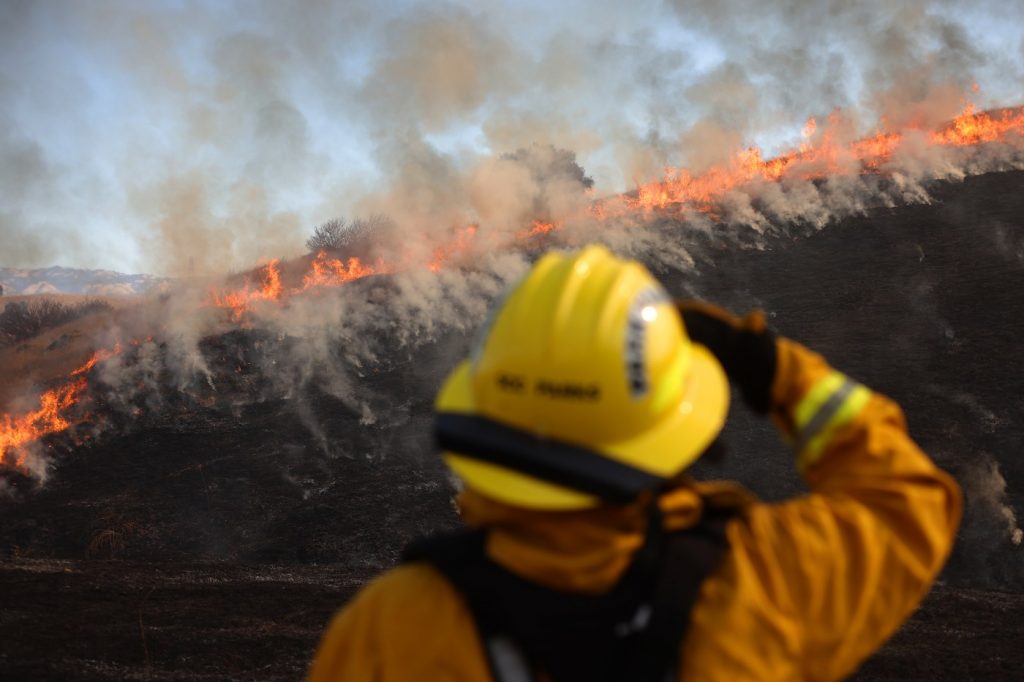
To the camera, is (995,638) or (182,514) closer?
(995,638)

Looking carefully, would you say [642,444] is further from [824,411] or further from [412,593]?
[412,593]

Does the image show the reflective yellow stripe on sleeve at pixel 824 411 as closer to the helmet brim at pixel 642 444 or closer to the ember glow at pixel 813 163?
the helmet brim at pixel 642 444

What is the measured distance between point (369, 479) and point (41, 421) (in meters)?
8.57

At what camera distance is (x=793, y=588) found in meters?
1.50

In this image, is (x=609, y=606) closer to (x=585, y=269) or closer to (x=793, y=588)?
(x=793, y=588)

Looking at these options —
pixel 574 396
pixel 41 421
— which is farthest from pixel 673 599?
pixel 41 421

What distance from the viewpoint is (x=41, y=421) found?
51.2 feet

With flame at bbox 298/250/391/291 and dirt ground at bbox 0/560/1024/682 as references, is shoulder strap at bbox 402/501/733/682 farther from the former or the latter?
flame at bbox 298/250/391/291

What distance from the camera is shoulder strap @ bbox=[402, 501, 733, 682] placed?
1426mm

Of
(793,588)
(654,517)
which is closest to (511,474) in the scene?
(654,517)

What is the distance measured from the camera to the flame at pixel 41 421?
546 inches

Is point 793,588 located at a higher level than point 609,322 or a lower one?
lower

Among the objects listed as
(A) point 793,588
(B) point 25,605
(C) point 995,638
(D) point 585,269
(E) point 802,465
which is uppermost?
(D) point 585,269

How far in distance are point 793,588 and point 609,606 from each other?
0.38 metres
